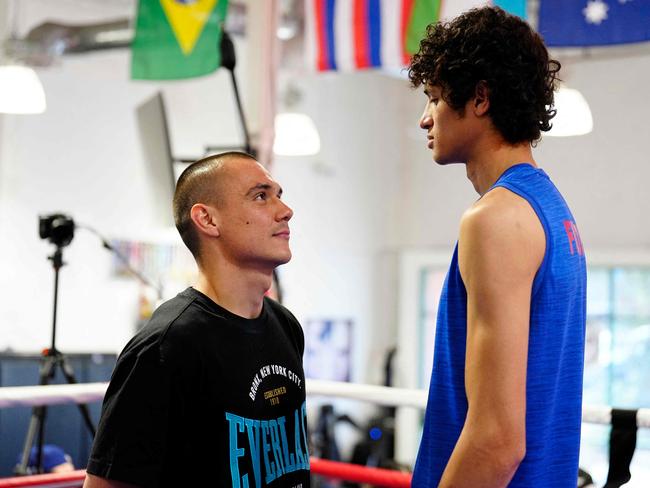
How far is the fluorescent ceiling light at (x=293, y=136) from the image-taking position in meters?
6.41

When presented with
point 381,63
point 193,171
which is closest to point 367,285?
point 381,63

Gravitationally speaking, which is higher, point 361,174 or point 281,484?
point 361,174

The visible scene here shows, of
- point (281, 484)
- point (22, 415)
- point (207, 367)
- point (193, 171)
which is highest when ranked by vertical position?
point (193, 171)

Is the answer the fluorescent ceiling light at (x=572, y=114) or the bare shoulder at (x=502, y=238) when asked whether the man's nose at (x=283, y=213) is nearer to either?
the bare shoulder at (x=502, y=238)

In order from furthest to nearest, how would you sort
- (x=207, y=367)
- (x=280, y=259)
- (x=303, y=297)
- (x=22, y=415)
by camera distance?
(x=303, y=297)
(x=22, y=415)
(x=280, y=259)
(x=207, y=367)

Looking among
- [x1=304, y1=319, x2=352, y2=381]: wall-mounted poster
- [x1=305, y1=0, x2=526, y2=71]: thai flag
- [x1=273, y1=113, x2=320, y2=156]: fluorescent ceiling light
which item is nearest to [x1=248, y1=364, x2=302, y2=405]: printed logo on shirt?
[x1=305, y1=0, x2=526, y2=71]: thai flag

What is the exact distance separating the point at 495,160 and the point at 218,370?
0.61 m

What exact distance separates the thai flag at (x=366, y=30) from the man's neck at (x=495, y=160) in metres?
2.50

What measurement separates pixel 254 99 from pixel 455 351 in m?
3.03

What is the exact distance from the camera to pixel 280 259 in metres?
1.78

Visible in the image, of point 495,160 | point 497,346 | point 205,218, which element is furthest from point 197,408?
point 495,160

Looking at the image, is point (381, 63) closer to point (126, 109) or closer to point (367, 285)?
point (126, 109)

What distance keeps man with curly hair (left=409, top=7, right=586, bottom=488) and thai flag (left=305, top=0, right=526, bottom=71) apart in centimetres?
248

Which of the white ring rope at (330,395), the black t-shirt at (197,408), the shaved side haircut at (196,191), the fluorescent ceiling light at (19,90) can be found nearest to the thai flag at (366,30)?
the fluorescent ceiling light at (19,90)
